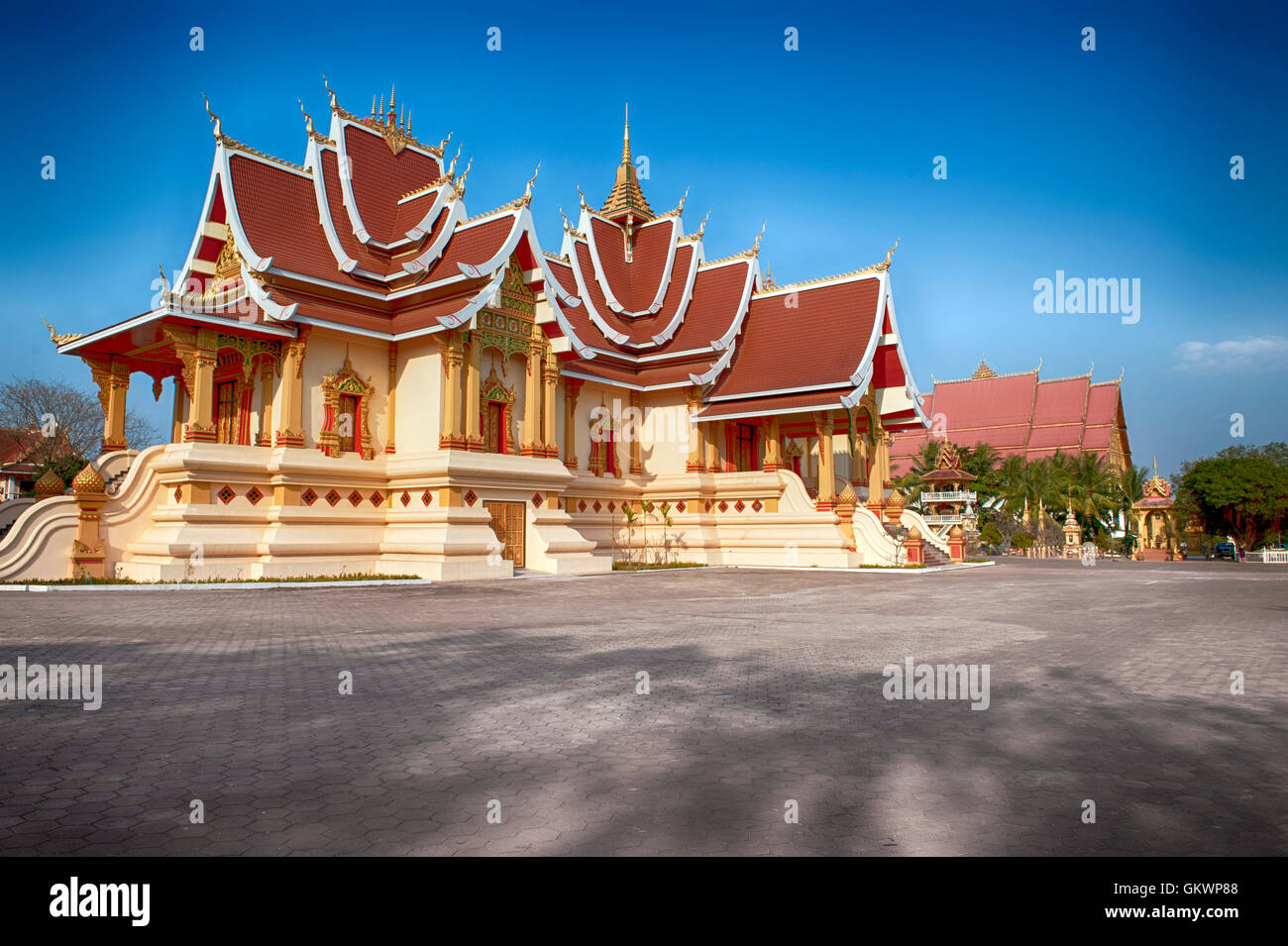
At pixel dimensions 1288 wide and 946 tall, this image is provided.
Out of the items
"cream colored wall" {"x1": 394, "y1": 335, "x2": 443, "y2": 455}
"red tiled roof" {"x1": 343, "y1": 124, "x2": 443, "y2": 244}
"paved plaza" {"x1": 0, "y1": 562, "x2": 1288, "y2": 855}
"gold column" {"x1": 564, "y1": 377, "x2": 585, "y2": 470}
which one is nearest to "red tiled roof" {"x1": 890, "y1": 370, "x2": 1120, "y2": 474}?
"gold column" {"x1": 564, "y1": 377, "x2": 585, "y2": 470}

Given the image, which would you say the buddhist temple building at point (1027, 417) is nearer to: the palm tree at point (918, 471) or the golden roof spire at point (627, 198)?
the palm tree at point (918, 471)

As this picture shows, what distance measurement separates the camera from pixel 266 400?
19.2 m

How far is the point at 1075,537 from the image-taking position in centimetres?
4194

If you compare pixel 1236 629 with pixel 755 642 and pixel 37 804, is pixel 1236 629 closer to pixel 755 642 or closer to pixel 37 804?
pixel 755 642

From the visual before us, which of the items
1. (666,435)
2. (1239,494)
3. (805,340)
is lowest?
(1239,494)

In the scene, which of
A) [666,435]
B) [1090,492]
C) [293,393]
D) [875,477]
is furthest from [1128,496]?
[293,393]

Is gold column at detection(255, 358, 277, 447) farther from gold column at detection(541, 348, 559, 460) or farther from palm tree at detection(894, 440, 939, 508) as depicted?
A: palm tree at detection(894, 440, 939, 508)

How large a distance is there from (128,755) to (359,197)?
2010cm

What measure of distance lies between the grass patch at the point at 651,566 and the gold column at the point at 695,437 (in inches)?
128

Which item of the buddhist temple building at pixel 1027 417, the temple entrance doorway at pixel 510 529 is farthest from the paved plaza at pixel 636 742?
the buddhist temple building at pixel 1027 417

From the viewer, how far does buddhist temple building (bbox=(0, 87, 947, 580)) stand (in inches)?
690

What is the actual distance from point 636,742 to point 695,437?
73.8ft

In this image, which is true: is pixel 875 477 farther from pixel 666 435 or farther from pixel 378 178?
pixel 378 178
